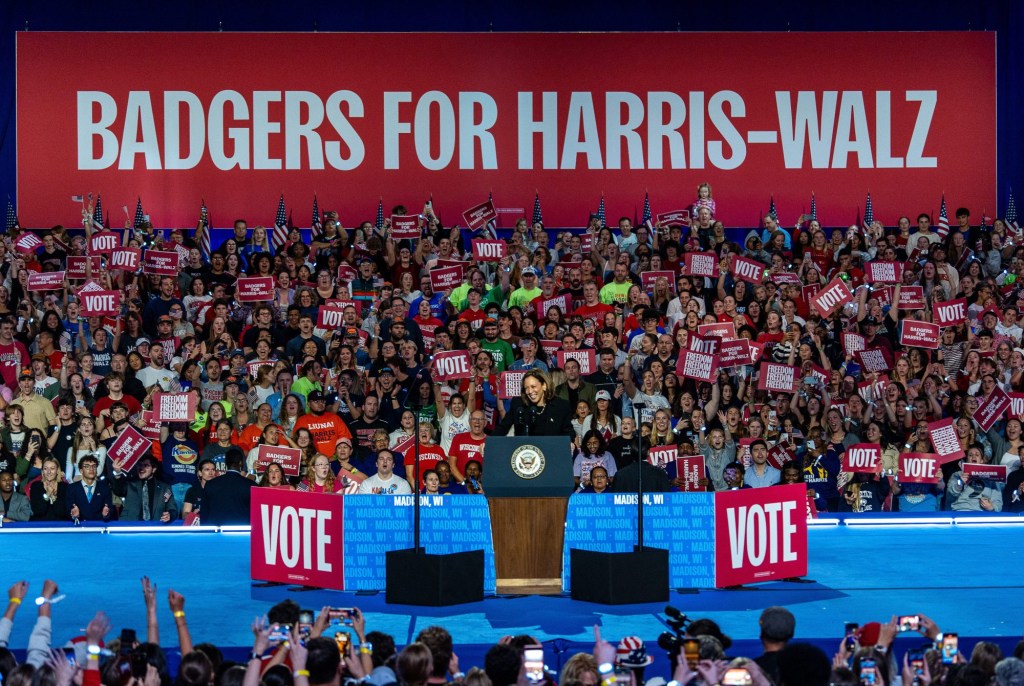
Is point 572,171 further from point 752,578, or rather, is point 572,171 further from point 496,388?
point 752,578

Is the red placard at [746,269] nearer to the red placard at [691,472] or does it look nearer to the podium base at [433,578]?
the red placard at [691,472]

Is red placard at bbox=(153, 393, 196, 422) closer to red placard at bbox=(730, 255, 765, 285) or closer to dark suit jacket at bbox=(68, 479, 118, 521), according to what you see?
dark suit jacket at bbox=(68, 479, 118, 521)

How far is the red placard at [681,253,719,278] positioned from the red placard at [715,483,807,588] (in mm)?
6883

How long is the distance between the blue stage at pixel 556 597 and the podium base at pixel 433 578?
0.39 feet

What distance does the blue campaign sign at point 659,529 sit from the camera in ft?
35.7

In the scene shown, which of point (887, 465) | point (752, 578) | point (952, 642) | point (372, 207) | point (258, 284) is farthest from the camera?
point (372, 207)

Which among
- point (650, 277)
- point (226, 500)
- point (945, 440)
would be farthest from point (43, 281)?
point (945, 440)

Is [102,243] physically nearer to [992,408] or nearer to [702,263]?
[702,263]

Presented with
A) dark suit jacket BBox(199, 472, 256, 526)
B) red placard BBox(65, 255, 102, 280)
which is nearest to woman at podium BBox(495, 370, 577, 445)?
dark suit jacket BBox(199, 472, 256, 526)

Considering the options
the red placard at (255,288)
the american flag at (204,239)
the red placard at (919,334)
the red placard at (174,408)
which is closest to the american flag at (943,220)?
the red placard at (919,334)

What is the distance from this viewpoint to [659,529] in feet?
36.2

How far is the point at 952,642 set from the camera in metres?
6.09

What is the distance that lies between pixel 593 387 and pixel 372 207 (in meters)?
7.59

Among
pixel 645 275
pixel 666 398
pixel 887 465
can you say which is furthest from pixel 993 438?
pixel 645 275
